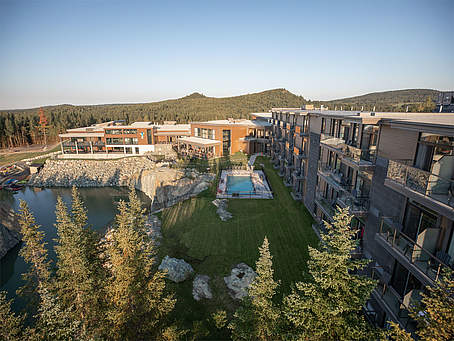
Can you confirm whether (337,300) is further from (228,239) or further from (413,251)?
(228,239)

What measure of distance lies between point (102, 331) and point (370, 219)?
1317cm

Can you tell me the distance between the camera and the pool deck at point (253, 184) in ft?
86.7

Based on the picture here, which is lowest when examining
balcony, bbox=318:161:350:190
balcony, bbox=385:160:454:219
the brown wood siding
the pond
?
the pond

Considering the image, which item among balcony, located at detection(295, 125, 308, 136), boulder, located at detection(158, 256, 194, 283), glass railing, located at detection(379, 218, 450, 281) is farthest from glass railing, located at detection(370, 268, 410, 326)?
balcony, located at detection(295, 125, 308, 136)

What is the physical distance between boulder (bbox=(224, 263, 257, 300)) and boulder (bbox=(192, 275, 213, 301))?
1218 mm

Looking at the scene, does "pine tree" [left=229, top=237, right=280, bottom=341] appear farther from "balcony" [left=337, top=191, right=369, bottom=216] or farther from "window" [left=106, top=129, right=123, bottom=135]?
"window" [left=106, top=129, right=123, bottom=135]

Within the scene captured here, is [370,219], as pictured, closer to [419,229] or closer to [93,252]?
[419,229]

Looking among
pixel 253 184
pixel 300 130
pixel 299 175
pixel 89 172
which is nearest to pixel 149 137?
pixel 89 172

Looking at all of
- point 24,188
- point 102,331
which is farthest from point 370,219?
point 24,188

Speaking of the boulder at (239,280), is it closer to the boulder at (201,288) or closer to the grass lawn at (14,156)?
the boulder at (201,288)

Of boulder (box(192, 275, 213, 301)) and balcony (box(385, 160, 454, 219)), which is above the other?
balcony (box(385, 160, 454, 219))

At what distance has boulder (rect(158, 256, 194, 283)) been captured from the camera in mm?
15219

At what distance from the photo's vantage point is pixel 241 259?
16609mm

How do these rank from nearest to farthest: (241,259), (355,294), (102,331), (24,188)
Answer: (355,294) < (102,331) < (241,259) < (24,188)
